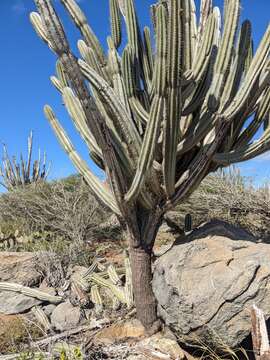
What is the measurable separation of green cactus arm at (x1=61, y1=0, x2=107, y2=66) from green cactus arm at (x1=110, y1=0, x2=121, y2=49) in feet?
0.81

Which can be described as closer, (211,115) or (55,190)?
(211,115)

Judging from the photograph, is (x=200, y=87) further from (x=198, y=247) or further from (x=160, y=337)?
(x=160, y=337)

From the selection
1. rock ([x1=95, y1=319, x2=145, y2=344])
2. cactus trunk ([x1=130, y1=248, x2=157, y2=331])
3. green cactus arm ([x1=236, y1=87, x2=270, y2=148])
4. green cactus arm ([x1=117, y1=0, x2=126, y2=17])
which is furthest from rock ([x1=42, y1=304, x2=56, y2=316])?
green cactus arm ([x1=117, y1=0, x2=126, y2=17])

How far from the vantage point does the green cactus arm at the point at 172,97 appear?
128 inches

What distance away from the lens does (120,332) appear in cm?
424

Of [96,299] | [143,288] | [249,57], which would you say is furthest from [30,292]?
[249,57]

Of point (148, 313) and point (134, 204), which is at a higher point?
point (134, 204)

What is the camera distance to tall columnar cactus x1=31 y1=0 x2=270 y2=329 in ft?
11.4

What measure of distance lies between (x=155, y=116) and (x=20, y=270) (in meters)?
4.00

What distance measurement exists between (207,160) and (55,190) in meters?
6.27

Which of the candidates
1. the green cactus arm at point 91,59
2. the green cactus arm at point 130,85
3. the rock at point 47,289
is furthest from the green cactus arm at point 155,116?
the rock at point 47,289

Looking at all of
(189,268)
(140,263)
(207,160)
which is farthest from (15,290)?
(207,160)

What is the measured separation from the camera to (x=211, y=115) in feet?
13.0

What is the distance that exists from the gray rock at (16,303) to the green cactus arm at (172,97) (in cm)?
278
